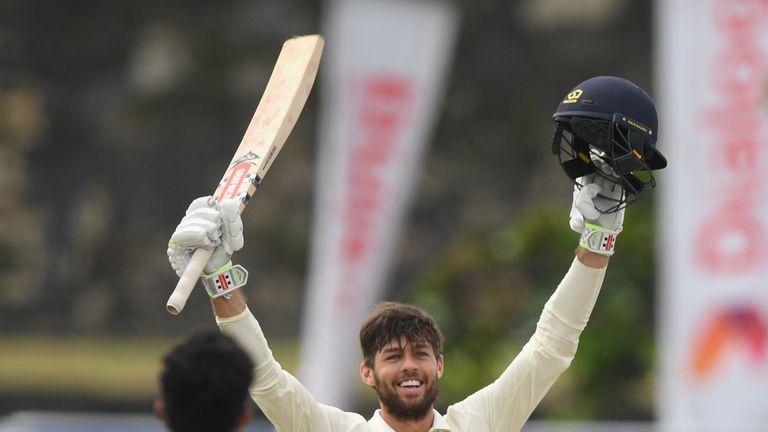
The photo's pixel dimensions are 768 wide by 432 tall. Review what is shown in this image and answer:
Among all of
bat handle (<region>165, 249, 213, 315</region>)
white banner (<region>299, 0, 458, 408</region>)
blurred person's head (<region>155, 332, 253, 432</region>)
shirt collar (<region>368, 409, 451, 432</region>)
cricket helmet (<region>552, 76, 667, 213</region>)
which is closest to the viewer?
blurred person's head (<region>155, 332, 253, 432</region>)

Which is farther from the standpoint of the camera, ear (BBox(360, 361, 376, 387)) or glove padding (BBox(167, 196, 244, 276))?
ear (BBox(360, 361, 376, 387))

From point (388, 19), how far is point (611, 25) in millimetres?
9079

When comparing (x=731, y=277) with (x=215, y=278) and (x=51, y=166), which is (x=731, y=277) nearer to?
(x=215, y=278)

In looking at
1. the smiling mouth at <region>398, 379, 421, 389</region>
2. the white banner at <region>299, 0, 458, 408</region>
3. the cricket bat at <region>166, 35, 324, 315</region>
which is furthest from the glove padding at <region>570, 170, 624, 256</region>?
the white banner at <region>299, 0, 458, 408</region>

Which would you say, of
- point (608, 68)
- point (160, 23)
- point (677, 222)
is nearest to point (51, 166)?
point (160, 23)

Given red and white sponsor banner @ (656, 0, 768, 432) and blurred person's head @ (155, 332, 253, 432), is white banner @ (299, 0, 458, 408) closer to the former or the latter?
red and white sponsor banner @ (656, 0, 768, 432)

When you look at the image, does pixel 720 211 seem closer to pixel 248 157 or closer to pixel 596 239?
pixel 596 239

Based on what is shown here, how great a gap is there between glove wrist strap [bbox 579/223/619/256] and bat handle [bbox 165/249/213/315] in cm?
90

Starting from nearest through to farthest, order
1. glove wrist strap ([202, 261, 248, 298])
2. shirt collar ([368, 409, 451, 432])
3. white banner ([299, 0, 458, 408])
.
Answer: glove wrist strap ([202, 261, 248, 298]) < shirt collar ([368, 409, 451, 432]) < white banner ([299, 0, 458, 408])

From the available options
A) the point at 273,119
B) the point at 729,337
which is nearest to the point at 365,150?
the point at 729,337

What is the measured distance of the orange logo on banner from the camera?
7211 mm

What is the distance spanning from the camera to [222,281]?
3109mm

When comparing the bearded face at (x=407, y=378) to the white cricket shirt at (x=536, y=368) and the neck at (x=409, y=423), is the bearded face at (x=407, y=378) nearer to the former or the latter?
the neck at (x=409, y=423)

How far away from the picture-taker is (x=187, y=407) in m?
2.39
